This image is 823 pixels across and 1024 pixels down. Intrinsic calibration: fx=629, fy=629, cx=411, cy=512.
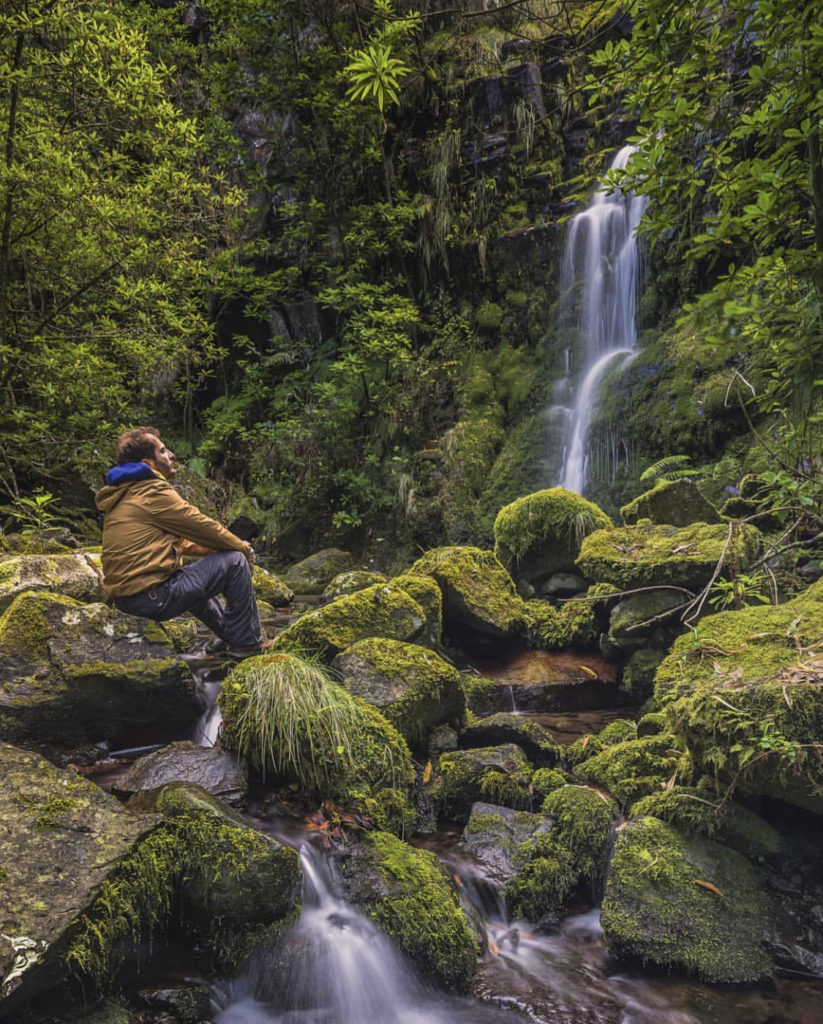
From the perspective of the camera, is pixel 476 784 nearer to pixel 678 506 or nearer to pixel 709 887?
pixel 709 887

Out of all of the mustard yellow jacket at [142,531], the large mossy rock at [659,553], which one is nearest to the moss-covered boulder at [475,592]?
the large mossy rock at [659,553]

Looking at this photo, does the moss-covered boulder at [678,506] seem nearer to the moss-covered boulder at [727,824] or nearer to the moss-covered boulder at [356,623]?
the moss-covered boulder at [356,623]

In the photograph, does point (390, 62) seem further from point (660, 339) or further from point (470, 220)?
point (470, 220)

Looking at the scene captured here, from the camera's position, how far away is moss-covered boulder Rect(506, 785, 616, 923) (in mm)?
3383

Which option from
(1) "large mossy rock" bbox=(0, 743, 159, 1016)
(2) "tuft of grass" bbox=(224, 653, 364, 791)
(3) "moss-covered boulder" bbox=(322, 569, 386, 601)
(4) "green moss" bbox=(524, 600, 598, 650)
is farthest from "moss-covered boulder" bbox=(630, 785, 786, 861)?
(3) "moss-covered boulder" bbox=(322, 569, 386, 601)

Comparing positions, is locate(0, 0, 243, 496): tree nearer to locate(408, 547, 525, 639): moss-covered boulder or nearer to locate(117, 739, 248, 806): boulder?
locate(408, 547, 525, 639): moss-covered boulder

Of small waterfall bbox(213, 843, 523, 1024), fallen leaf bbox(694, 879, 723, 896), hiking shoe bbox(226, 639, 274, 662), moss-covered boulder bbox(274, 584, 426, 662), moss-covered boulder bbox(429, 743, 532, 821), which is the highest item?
moss-covered boulder bbox(274, 584, 426, 662)

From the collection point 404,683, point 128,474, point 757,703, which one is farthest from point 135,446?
point 757,703

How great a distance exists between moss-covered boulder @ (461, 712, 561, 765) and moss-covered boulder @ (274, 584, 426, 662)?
3.10ft

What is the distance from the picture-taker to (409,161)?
14508 millimetres

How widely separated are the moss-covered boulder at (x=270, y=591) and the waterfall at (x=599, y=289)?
499 cm

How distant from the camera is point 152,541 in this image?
4.37 metres

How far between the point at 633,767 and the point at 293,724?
2.20 m

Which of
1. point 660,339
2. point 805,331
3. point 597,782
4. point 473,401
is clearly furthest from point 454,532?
point 805,331
